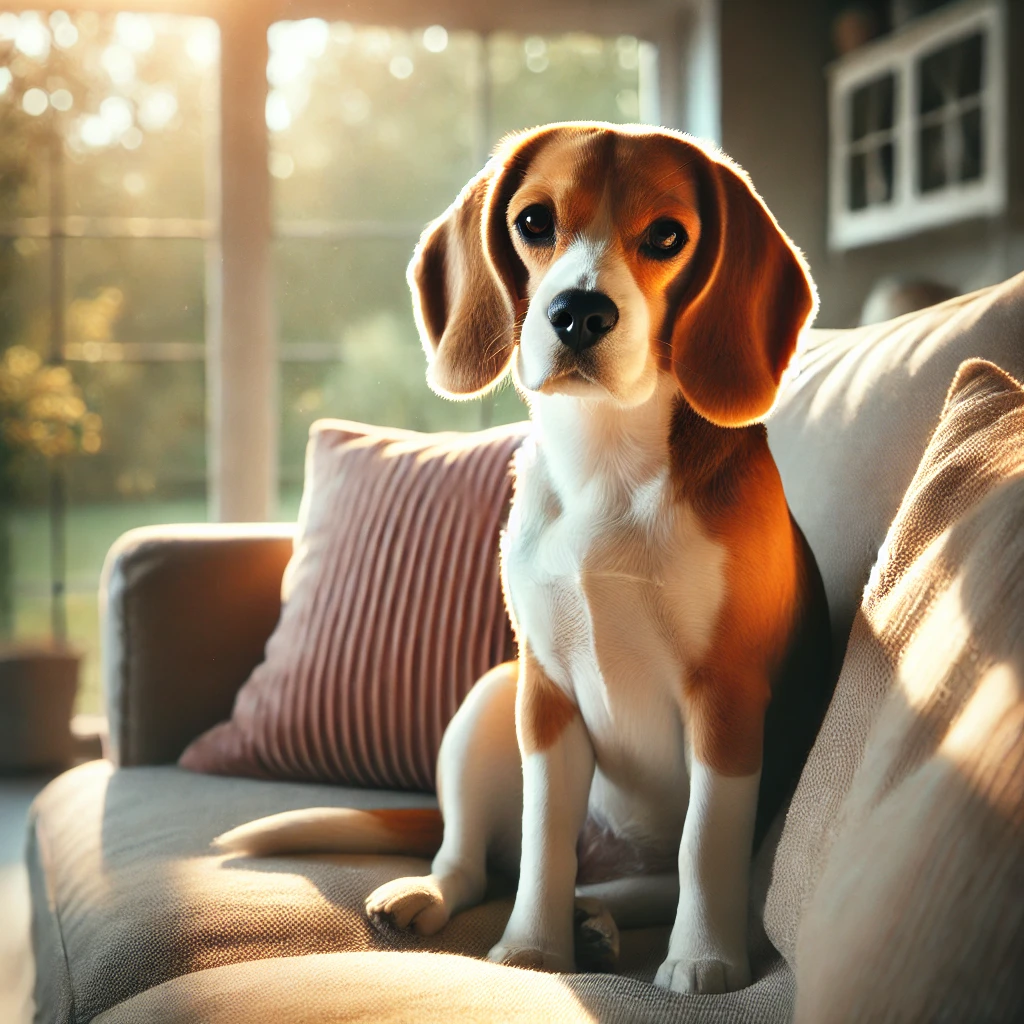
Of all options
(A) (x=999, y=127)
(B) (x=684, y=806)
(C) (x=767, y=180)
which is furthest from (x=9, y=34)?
(B) (x=684, y=806)

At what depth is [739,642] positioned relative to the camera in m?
0.95

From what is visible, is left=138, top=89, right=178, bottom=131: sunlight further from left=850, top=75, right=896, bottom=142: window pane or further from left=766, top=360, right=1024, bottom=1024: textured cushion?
left=766, top=360, right=1024, bottom=1024: textured cushion

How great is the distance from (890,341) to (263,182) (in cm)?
222

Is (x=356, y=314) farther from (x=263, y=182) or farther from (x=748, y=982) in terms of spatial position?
(x=748, y=982)

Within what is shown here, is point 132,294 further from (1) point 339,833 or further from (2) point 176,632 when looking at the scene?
(1) point 339,833

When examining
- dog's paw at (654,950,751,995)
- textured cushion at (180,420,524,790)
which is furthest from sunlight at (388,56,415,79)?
dog's paw at (654,950,751,995)

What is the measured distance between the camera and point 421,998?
2.68 feet

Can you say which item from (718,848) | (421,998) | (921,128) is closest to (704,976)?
(718,848)

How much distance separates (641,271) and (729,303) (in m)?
0.08

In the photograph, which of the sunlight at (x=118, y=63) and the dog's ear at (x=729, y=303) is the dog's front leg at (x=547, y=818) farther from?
the sunlight at (x=118, y=63)

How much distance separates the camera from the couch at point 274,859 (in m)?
0.85

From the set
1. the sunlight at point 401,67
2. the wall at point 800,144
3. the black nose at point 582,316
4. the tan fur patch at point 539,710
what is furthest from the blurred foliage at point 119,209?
the black nose at point 582,316

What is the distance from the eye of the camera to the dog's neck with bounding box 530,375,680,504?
1.00 meters

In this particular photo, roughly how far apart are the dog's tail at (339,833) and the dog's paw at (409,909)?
151 mm
